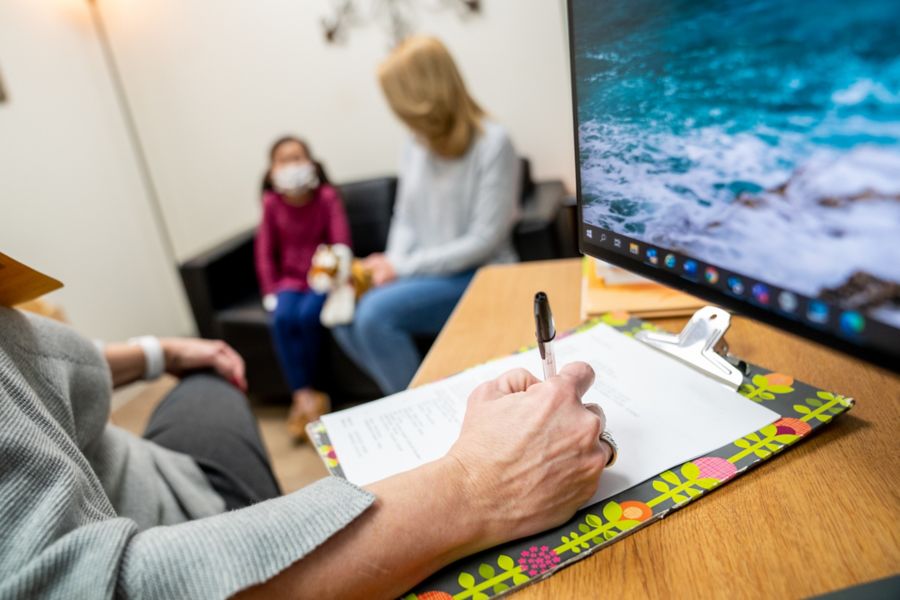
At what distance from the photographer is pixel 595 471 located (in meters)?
0.52

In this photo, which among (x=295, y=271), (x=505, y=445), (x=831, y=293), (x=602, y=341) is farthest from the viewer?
(x=295, y=271)

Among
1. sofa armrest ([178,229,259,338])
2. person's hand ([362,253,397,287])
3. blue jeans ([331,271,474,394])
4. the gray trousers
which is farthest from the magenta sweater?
the gray trousers

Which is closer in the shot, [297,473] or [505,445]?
[505,445]

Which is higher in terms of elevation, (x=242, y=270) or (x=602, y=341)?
(x=602, y=341)

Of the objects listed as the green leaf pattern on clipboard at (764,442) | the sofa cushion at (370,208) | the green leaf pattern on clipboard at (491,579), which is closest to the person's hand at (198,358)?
the green leaf pattern on clipboard at (491,579)

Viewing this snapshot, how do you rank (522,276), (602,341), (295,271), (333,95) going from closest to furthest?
(602,341) → (522,276) → (295,271) → (333,95)

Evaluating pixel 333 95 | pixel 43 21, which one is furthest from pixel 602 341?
pixel 43 21

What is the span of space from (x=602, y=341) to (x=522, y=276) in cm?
41

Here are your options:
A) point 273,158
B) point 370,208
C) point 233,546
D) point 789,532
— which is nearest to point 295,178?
point 273,158

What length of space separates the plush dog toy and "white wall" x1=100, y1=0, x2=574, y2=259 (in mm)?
875

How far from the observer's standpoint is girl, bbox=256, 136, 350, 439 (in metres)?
2.19

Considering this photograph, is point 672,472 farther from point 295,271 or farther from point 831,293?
point 295,271

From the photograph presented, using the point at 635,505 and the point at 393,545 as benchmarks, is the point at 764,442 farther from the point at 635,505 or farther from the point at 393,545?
the point at 393,545

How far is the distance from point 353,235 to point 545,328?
7.27 feet
